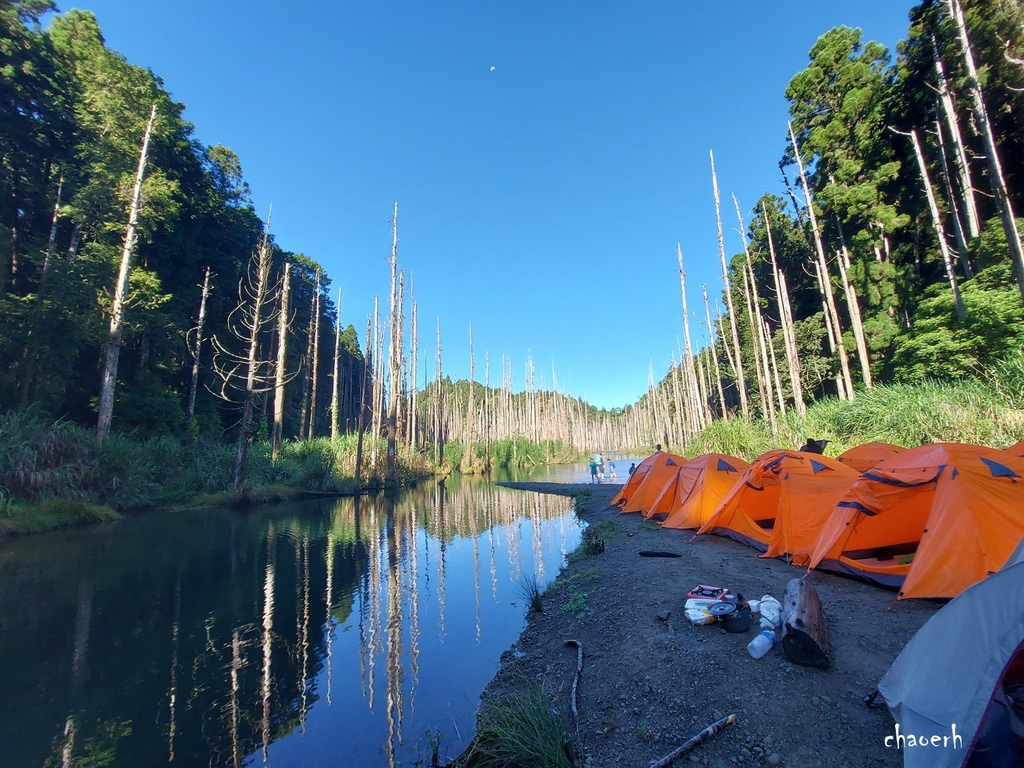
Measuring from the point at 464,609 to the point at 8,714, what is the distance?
4408 millimetres

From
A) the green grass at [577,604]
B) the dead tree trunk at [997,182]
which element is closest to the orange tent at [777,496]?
the green grass at [577,604]

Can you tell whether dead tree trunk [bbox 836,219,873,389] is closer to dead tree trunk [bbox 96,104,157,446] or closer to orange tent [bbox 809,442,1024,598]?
orange tent [bbox 809,442,1024,598]

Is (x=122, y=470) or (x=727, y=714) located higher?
(x=122, y=470)

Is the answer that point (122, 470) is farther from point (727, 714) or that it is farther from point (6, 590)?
point (727, 714)

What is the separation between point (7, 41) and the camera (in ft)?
49.2

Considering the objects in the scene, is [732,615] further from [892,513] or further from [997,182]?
[997,182]

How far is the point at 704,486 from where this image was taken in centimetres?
908

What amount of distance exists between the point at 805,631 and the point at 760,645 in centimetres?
42

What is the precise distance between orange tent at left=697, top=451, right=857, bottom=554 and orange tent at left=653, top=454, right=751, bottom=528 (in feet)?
1.45

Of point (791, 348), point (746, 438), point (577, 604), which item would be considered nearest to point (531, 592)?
point (577, 604)

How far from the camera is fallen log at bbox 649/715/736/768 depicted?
2518mm

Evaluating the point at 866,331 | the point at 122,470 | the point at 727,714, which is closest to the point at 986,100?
the point at 866,331

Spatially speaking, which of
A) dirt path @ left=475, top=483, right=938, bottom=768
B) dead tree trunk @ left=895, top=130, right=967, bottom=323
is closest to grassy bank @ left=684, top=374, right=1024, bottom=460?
dead tree trunk @ left=895, top=130, right=967, bottom=323

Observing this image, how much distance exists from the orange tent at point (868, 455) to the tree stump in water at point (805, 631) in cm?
481
